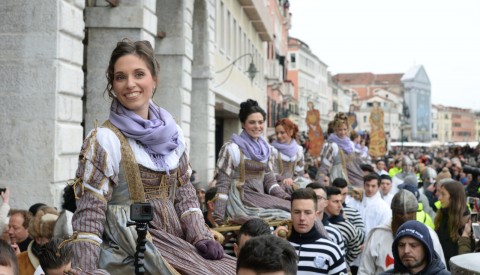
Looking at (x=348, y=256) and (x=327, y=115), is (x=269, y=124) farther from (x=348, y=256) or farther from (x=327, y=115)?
(x=327, y=115)

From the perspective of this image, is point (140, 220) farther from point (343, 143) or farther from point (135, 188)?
point (343, 143)

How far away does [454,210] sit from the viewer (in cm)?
953

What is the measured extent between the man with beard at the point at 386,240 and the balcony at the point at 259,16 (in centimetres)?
2717

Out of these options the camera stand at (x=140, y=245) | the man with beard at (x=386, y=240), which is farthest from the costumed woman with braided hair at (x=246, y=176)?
the camera stand at (x=140, y=245)

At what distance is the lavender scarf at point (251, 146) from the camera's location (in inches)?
380

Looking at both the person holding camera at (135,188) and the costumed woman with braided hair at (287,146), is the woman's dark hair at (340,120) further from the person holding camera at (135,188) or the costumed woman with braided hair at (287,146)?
the person holding camera at (135,188)

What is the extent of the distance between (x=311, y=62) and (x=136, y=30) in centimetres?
11335

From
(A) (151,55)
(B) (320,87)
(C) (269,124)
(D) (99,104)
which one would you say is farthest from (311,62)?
(A) (151,55)

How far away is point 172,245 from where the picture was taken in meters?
4.95

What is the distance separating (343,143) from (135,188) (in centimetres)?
1247

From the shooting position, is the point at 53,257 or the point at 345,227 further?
the point at 345,227

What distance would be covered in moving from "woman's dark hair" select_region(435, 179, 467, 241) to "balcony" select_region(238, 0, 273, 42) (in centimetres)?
2550

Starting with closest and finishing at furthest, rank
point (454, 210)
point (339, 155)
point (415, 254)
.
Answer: point (415, 254), point (454, 210), point (339, 155)

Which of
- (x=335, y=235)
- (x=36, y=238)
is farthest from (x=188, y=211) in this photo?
(x=335, y=235)
